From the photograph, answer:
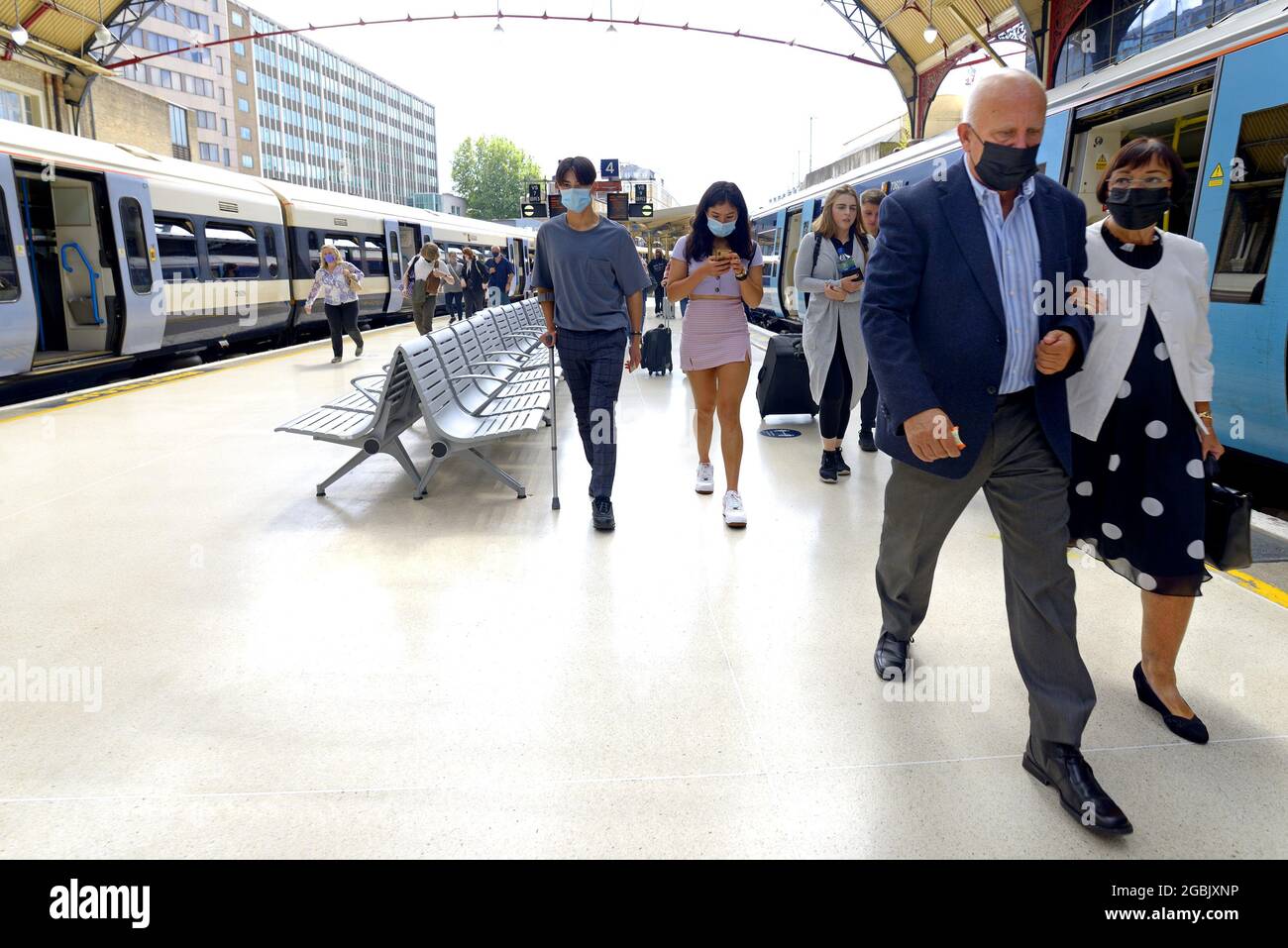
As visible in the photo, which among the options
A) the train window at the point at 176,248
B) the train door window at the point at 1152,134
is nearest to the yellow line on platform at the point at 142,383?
the train window at the point at 176,248

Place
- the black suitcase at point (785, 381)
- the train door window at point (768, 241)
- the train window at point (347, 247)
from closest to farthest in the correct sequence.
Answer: the black suitcase at point (785, 381) < the train window at point (347, 247) < the train door window at point (768, 241)

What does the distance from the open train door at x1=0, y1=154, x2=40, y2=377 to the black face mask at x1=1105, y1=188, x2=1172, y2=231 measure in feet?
32.2

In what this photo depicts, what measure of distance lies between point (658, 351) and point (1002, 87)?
9.52 metres

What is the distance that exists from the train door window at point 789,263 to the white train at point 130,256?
9010 mm

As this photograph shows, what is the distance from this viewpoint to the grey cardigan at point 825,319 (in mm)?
5812

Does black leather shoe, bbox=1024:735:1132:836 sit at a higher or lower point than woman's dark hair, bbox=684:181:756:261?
lower

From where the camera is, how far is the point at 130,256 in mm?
11008

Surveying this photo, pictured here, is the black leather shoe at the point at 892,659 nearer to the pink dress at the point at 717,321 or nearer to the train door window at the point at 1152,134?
the pink dress at the point at 717,321

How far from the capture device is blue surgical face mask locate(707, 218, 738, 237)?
4.65m

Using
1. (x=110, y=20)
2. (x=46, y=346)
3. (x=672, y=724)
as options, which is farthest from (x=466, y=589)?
(x=110, y=20)

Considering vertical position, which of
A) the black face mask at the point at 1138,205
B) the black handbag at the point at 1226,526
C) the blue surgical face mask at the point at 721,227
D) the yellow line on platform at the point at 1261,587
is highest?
the blue surgical face mask at the point at 721,227

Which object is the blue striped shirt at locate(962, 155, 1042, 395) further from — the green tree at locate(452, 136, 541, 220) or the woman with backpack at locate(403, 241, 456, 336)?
the green tree at locate(452, 136, 541, 220)

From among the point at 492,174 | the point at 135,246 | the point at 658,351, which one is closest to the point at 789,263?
the point at 658,351

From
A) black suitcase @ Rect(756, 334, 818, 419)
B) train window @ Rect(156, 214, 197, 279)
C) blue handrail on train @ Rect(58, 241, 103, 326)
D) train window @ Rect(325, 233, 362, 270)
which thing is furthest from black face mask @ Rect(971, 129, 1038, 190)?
train window @ Rect(325, 233, 362, 270)
